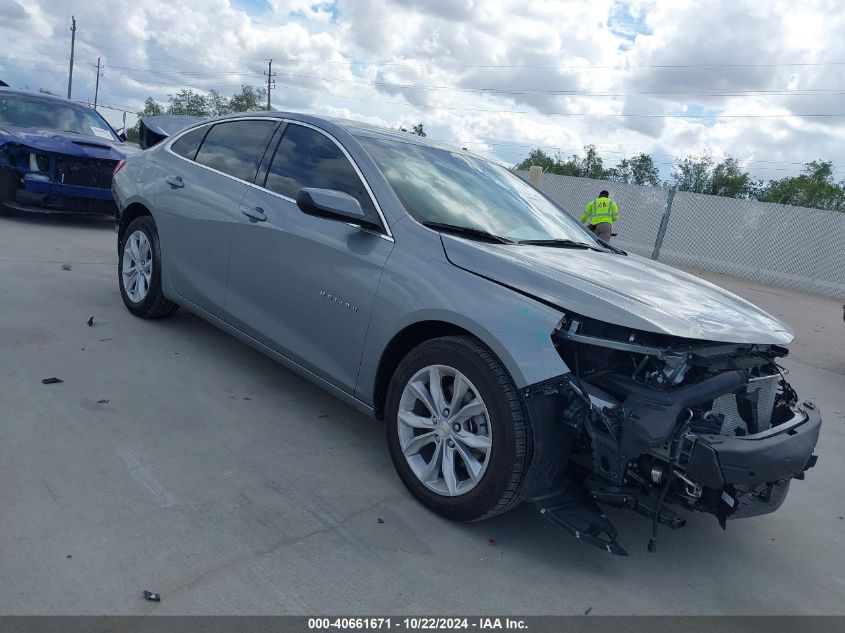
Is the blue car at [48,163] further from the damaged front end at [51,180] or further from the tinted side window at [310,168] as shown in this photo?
the tinted side window at [310,168]

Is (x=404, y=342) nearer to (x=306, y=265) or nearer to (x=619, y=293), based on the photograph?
(x=306, y=265)

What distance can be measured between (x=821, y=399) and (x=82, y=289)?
691cm

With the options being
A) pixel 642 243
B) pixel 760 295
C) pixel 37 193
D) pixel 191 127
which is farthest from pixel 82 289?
pixel 642 243

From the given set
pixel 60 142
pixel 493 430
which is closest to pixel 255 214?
pixel 493 430

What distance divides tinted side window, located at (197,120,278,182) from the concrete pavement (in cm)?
138

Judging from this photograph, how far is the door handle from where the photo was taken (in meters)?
4.19

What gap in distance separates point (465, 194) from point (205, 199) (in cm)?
188

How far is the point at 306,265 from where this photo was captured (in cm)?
384

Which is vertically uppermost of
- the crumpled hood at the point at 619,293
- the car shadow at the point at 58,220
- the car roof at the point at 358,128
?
the car roof at the point at 358,128

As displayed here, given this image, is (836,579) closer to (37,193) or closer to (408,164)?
(408,164)

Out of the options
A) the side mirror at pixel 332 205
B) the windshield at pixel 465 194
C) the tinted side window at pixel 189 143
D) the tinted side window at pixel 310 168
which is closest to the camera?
the side mirror at pixel 332 205

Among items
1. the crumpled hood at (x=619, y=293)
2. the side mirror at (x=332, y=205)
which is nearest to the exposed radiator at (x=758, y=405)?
the crumpled hood at (x=619, y=293)

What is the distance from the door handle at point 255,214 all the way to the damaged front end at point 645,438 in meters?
2.13

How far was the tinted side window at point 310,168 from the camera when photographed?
384 centimetres
